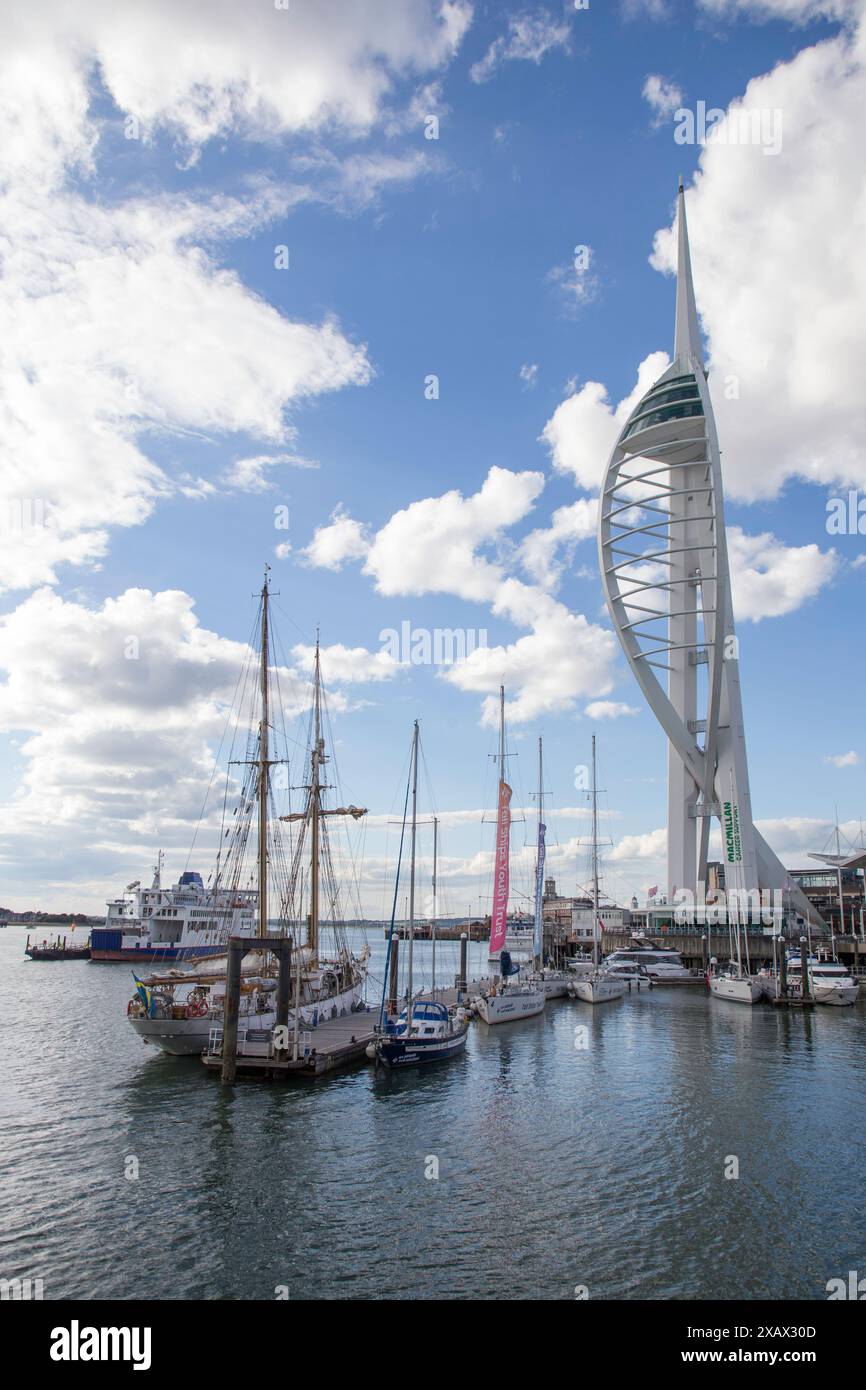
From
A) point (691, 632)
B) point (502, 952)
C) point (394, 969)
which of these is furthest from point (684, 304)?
point (394, 969)

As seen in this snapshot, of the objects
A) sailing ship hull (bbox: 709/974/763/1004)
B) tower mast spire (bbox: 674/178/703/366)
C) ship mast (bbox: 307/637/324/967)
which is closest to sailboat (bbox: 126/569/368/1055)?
ship mast (bbox: 307/637/324/967)

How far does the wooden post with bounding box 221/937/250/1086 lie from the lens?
29656 mm

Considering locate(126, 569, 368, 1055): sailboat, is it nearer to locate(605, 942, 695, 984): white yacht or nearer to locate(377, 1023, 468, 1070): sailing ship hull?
locate(377, 1023, 468, 1070): sailing ship hull

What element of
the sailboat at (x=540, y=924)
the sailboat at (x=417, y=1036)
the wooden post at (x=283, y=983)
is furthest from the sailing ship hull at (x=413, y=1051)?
the sailboat at (x=540, y=924)

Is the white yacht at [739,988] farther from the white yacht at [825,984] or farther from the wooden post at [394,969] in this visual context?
the wooden post at [394,969]

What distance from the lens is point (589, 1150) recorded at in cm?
2306

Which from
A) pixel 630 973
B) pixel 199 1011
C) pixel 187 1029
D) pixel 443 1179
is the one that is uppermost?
pixel 199 1011

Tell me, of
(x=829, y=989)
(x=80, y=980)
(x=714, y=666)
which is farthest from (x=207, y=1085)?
(x=714, y=666)

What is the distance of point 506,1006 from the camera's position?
48719 mm

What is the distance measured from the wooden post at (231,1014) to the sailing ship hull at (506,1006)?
20.7 metres

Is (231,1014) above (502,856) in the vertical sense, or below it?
below

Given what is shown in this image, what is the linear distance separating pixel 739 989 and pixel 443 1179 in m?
45.9

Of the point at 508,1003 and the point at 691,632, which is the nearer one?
the point at 508,1003

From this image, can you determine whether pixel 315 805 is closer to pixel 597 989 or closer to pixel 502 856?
Result: pixel 502 856
